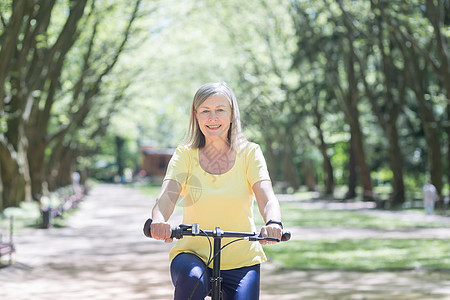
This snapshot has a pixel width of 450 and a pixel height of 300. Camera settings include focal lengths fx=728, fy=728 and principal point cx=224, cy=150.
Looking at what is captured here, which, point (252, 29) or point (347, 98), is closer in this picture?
point (347, 98)

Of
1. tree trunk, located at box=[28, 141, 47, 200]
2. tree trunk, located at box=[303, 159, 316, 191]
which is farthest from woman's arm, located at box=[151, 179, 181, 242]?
tree trunk, located at box=[303, 159, 316, 191]

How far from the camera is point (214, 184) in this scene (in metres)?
3.58

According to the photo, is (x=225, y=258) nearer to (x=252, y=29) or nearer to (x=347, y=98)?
(x=347, y=98)

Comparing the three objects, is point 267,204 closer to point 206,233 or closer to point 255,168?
point 255,168

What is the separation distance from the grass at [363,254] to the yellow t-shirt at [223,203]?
28.4ft

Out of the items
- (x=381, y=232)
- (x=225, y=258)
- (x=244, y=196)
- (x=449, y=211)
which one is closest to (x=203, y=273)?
(x=225, y=258)

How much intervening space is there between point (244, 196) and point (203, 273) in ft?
1.46

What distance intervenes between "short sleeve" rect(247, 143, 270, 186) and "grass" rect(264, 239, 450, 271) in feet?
28.3

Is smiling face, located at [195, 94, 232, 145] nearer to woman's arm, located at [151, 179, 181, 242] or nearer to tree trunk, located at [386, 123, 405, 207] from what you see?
woman's arm, located at [151, 179, 181, 242]

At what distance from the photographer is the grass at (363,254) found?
1230cm

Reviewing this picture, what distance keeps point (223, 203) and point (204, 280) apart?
0.39 meters

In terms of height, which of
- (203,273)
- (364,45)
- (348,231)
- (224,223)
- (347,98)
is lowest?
(348,231)

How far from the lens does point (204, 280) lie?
3.40m

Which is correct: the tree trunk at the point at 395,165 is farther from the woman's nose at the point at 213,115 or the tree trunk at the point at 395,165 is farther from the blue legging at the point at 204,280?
the blue legging at the point at 204,280
